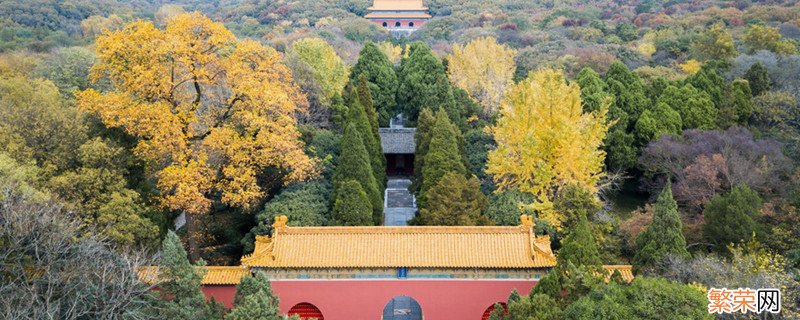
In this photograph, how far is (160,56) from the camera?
51.2 feet

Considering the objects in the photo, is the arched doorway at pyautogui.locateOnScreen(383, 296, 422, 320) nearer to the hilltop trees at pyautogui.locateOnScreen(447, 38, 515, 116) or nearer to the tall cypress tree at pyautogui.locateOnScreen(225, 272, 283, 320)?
the tall cypress tree at pyautogui.locateOnScreen(225, 272, 283, 320)

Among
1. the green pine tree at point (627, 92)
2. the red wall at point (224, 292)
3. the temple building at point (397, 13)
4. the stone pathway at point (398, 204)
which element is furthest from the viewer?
the temple building at point (397, 13)

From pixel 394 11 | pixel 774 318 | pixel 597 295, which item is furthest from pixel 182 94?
pixel 394 11

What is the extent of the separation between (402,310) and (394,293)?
217 cm

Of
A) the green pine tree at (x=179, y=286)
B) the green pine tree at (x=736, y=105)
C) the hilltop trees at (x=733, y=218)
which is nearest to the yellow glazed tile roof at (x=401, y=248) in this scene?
the green pine tree at (x=179, y=286)

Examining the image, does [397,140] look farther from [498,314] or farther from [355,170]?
[498,314]

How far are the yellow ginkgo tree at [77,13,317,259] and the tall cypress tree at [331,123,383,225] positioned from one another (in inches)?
38.9

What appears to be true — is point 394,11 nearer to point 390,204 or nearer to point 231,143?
point 390,204

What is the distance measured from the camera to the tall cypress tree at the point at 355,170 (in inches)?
696

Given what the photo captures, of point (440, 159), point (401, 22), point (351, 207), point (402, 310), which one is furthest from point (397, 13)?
point (402, 310)

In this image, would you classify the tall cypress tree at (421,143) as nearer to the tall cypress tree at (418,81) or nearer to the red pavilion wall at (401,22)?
the tall cypress tree at (418,81)

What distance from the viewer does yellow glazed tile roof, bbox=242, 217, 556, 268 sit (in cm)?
1362

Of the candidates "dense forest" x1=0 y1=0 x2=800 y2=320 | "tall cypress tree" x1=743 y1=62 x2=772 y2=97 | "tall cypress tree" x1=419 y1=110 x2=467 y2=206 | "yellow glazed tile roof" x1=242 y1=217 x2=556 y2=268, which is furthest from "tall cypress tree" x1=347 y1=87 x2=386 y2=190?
"tall cypress tree" x1=743 y1=62 x2=772 y2=97

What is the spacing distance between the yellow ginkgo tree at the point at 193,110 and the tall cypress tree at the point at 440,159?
347 cm
